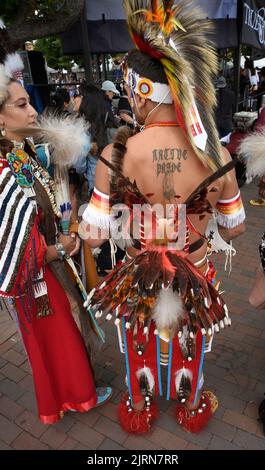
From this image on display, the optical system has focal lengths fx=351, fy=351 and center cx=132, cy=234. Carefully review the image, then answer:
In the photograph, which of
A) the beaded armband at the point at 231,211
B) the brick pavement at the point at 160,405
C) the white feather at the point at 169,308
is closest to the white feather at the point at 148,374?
the brick pavement at the point at 160,405

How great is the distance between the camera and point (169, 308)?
1645 millimetres

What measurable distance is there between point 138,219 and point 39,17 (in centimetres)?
445

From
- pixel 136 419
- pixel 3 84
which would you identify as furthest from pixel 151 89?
pixel 136 419

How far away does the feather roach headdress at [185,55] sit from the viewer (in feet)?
4.90

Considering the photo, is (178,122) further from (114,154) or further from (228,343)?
(228,343)

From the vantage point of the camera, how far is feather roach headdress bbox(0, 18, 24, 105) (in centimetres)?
170

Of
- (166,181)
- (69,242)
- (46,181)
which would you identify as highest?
(166,181)

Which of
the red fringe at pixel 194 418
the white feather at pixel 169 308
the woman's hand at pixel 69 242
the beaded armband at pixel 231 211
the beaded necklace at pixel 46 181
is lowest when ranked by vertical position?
the red fringe at pixel 194 418

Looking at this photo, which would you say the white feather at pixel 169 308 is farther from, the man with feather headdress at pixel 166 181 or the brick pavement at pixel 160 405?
the brick pavement at pixel 160 405

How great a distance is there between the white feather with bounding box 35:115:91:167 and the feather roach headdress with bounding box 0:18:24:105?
0.88 ft

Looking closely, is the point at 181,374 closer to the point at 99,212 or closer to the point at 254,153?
the point at 99,212

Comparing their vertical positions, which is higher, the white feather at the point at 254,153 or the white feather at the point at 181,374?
the white feather at the point at 254,153

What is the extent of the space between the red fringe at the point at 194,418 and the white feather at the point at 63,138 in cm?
173

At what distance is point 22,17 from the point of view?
4.70m
